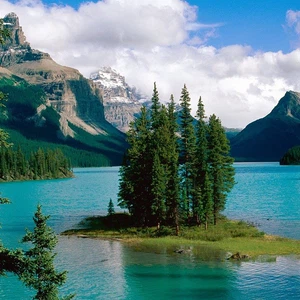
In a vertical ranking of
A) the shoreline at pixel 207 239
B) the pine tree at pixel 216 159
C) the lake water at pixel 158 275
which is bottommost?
the lake water at pixel 158 275

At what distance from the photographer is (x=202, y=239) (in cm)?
6512

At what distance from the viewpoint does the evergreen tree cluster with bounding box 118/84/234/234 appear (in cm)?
6894

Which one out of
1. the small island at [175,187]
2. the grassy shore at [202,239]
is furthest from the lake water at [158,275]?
the small island at [175,187]

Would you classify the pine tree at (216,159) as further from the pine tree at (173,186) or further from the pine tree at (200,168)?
the pine tree at (173,186)

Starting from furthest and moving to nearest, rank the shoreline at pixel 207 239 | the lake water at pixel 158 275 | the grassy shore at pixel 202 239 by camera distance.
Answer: the grassy shore at pixel 202 239
the shoreline at pixel 207 239
the lake water at pixel 158 275

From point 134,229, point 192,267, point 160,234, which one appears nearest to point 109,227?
point 134,229

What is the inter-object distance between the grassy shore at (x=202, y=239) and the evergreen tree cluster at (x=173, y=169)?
2.35 meters

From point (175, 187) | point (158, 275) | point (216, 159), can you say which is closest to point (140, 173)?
point (175, 187)

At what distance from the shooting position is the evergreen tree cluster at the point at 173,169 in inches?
2714

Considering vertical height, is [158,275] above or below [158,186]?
below

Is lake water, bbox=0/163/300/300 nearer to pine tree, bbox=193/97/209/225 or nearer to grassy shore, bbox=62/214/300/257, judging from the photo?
grassy shore, bbox=62/214/300/257

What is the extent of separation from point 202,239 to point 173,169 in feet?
37.3

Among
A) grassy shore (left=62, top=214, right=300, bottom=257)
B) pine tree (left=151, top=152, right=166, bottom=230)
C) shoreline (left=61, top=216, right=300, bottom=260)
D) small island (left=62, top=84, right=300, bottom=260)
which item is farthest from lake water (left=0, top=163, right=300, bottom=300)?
pine tree (left=151, top=152, right=166, bottom=230)

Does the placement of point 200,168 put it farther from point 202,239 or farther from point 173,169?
point 202,239
